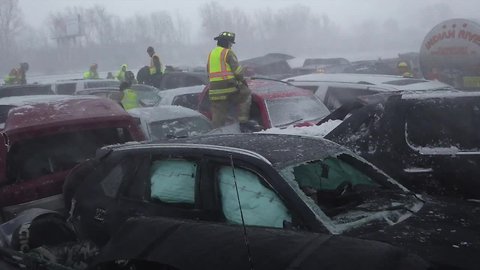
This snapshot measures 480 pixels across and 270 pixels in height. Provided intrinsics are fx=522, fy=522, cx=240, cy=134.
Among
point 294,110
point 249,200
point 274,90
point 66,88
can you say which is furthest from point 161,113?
point 66,88

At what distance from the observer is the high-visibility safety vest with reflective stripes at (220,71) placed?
792 centimetres

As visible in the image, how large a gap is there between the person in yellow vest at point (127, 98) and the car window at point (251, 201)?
8518mm

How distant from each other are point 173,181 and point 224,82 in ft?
15.0

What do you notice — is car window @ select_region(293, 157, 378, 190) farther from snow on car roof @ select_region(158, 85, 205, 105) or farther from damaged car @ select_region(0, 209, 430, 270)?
snow on car roof @ select_region(158, 85, 205, 105)

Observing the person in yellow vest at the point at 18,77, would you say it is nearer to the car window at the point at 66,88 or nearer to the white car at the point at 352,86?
the car window at the point at 66,88

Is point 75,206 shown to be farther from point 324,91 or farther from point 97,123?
point 324,91

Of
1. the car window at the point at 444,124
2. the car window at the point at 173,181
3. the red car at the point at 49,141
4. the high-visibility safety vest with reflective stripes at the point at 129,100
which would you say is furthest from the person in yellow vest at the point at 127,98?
the car window at the point at 173,181

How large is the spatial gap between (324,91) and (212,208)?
5.37 m

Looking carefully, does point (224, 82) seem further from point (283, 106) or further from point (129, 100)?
point (129, 100)

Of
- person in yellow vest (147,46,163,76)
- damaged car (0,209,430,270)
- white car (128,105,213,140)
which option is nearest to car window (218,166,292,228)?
damaged car (0,209,430,270)

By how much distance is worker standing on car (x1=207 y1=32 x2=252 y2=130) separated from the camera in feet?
25.7

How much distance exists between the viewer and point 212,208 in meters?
3.22

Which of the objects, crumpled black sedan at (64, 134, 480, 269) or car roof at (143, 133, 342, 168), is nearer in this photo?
crumpled black sedan at (64, 134, 480, 269)

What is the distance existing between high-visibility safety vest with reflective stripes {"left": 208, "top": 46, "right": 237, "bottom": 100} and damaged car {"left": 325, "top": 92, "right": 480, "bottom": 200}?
3.21 meters
